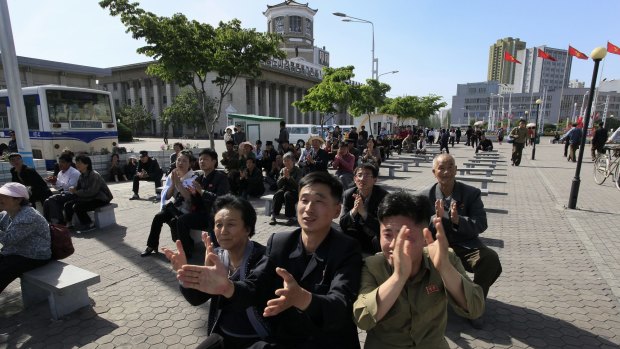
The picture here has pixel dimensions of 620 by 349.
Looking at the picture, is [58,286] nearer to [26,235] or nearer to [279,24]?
[26,235]

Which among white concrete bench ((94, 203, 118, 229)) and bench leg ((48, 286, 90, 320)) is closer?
bench leg ((48, 286, 90, 320))

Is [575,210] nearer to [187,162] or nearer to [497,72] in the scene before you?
[187,162]

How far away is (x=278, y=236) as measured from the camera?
2.23 meters

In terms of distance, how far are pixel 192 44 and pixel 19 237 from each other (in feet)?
30.9

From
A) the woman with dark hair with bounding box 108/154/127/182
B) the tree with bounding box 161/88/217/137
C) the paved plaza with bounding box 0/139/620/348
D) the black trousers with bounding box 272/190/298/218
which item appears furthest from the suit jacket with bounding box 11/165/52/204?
the tree with bounding box 161/88/217/137

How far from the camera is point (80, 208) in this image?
620cm

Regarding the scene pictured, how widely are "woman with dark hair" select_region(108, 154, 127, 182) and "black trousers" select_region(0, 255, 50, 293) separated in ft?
30.0

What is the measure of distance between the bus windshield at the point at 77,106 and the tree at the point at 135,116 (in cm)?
3722

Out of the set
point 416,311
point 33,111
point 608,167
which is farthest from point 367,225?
point 33,111

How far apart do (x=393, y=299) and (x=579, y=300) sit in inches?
135

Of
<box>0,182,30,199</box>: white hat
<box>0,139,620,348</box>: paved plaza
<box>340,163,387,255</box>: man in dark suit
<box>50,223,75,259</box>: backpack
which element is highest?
<box>0,182,30,199</box>: white hat

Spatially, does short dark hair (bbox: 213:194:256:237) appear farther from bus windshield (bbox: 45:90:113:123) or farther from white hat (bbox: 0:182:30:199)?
bus windshield (bbox: 45:90:113:123)

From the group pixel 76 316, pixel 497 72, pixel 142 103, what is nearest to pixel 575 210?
pixel 76 316

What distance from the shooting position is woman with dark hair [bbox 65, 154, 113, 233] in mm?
6094
